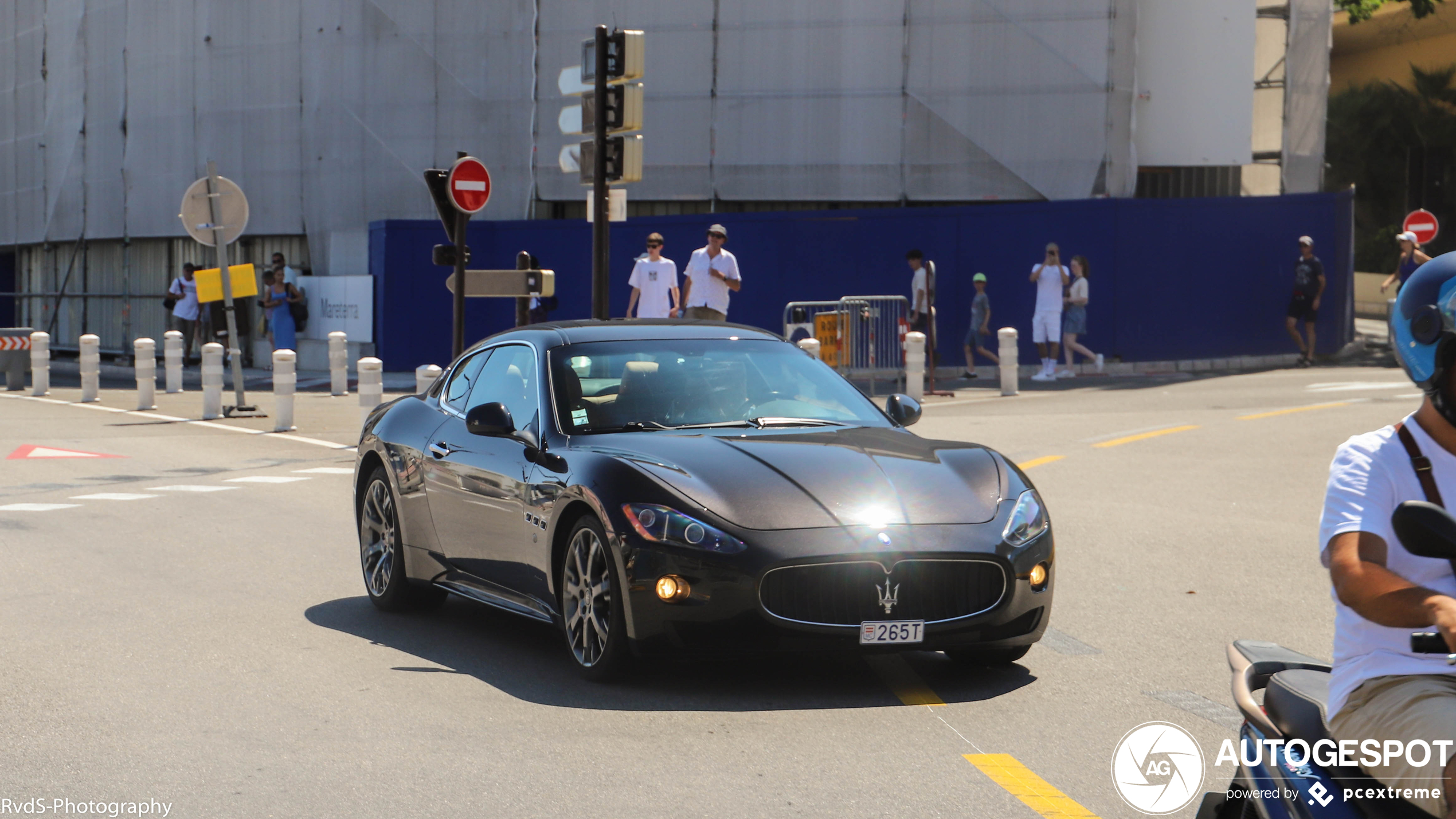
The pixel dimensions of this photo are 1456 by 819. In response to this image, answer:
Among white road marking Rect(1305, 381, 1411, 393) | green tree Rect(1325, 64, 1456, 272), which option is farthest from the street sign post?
green tree Rect(1325, 64, 1456, 272)

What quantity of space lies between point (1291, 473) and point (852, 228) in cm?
1479

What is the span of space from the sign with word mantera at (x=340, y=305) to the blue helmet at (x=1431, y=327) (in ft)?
90.9

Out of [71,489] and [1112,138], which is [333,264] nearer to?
[1112,138]

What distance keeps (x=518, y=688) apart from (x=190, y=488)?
7800 mm

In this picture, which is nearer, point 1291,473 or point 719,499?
point 719,499

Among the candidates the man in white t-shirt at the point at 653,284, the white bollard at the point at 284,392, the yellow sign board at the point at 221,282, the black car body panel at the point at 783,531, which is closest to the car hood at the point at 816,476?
the black car body panel at the point at 783,531

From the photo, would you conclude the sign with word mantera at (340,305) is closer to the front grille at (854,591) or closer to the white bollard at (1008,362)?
the white bollard at (1008,362)

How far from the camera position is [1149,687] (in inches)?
253

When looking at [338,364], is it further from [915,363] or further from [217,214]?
[915,363]

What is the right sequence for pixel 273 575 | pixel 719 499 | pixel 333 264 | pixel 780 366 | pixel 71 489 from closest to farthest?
pixel 719 499
pixel 780 366
pixel 273 575
pixel 71 489
pixel 333 264

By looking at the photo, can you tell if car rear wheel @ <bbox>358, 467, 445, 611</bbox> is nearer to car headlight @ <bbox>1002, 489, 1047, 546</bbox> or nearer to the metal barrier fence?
car headlight @ <bbox>1002, 489, 1047, 546</bbox>

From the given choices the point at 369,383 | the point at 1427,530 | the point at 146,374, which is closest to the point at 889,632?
the point at 1427,530

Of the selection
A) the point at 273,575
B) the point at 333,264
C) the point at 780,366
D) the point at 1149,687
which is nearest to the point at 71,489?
the point at 273,575

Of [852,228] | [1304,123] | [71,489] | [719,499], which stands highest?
[1304,123]
